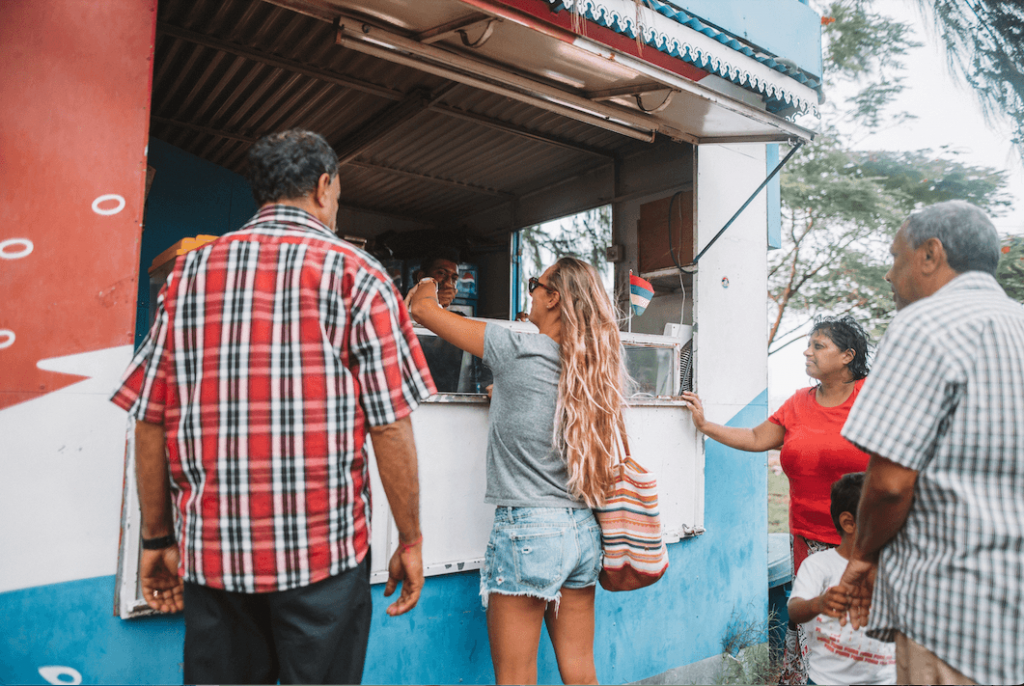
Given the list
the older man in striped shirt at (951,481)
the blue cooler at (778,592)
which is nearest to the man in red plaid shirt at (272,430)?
the older man in striped shirt at (951,481)

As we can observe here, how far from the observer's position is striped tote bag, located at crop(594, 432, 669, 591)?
8.17 ft

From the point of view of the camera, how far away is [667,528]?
12.7 feet

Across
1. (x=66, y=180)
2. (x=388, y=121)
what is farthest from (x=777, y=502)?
(x=66, y=180)

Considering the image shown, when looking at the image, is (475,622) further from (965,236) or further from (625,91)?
(625,91)

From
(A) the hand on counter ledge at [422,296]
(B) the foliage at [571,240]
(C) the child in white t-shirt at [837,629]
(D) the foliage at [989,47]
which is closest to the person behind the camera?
(C) the child in white t-shirt at [837,629]

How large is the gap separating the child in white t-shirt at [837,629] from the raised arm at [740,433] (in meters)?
1.07

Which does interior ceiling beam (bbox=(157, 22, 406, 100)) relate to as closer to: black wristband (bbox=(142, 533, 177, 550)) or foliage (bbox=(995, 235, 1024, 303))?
black wristband (bbox=(142, 533, 177, 550))

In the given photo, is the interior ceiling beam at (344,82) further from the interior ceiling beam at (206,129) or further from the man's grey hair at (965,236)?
the man's grey hair at (965,236)

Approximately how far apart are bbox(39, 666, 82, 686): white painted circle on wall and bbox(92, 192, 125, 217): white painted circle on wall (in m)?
1.53

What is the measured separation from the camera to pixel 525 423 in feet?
8.04

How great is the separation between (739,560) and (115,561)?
3697 millimetres

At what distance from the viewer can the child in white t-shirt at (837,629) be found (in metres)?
2.18

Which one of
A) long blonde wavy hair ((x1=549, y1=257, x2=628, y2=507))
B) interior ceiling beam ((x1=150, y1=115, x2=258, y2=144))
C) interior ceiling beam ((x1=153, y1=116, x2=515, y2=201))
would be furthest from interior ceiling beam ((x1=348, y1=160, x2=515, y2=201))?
long blonde wavy hair ((x1=549, y1=257, x2=628, y2=507))

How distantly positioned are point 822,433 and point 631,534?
1222 mm
